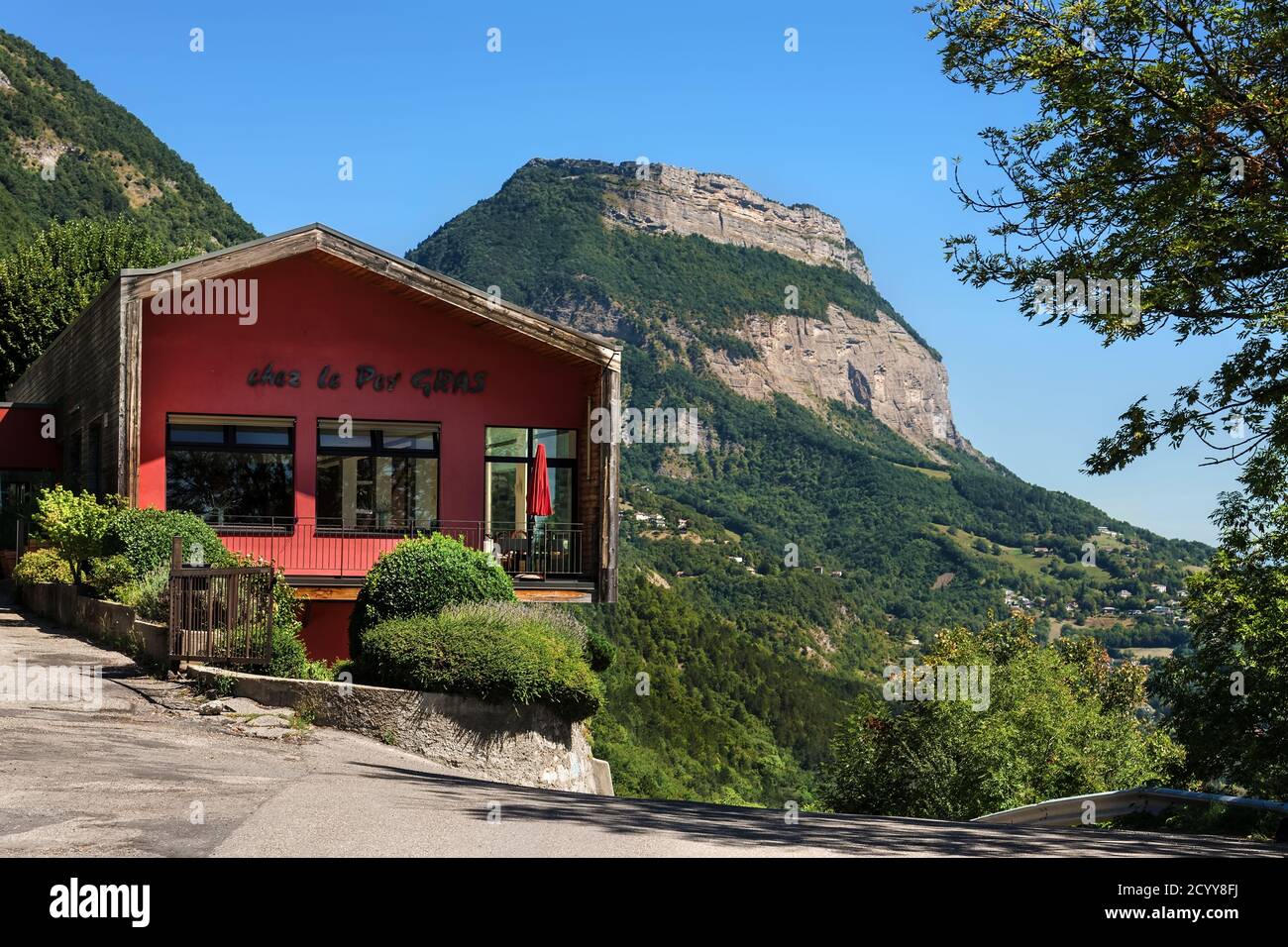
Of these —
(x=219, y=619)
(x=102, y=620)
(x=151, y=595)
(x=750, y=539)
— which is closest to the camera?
(x=219, y=619)

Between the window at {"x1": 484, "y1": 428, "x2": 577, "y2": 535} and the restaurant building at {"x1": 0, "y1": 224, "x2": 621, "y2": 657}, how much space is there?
0.03 meters

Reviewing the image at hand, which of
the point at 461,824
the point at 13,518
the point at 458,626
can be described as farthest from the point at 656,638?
the point at 461,824

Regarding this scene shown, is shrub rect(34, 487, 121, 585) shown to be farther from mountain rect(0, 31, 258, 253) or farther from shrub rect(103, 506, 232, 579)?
mountain rect(0, 31, 258, 253)

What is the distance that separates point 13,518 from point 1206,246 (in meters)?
23.9

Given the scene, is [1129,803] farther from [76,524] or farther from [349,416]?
[76,524]

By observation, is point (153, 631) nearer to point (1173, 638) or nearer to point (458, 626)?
point (458, 626)

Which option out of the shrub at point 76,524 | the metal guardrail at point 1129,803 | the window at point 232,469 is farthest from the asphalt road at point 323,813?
the window at point 232,469

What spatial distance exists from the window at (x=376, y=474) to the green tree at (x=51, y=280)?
19.9 m

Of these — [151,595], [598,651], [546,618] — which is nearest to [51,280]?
[151,595]

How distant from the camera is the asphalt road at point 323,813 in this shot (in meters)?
7.99

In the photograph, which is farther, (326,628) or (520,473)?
(520,473)

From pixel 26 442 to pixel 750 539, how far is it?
107098mm

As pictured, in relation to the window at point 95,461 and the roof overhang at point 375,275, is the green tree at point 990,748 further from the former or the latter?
the window at point 95,461

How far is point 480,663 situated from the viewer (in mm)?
15117
